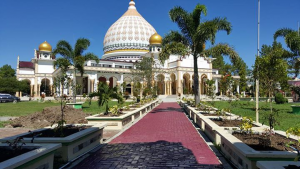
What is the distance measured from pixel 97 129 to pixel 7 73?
67756 mm

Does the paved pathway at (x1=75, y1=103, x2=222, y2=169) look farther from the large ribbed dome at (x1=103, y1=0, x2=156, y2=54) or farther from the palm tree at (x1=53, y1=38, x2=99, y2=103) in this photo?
the large ribbed dome at (x1=103, y1=0, x2=156, y2=54)

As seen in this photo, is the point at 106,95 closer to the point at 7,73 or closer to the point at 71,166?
the point at 71,166

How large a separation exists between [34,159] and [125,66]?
46942mm

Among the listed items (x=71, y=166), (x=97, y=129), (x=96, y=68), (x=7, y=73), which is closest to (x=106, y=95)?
(x=97, y=129)

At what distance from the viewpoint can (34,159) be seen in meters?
3.77

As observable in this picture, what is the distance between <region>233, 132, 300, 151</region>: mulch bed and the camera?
4.58 metres

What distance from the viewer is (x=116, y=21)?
60.8 metres

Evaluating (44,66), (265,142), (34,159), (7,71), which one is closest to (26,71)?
(7,71)

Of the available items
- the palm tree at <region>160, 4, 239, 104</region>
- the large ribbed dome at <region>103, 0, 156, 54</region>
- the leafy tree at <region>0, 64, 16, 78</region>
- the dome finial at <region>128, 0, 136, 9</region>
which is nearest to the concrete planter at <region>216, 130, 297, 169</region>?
the palm tree at <region>160, 4, 239, 104</region>

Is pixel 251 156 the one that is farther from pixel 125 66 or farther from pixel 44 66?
pixel 44 66

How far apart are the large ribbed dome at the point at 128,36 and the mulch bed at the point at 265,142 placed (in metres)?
49.0

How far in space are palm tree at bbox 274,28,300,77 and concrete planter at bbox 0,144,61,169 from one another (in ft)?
58.3

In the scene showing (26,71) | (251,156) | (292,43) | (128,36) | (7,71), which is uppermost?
(128,36)

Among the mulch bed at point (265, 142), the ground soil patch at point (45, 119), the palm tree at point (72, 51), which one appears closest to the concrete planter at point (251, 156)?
the mulch bed at point (265, 142)
